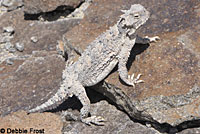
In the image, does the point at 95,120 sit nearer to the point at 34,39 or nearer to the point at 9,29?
the point at 34,39

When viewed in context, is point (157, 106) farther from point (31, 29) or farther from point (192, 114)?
point (31, 29)

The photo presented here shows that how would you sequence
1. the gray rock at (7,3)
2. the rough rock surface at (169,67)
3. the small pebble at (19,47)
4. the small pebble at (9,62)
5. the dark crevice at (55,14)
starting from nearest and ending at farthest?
the rough rock surface at (169,67) → the small pebble at (9,62) → the small pebble at (19,47) → the dark crevice at (55,14) → the gray rock at (7,3)

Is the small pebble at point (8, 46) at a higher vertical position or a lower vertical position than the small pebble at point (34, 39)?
lower

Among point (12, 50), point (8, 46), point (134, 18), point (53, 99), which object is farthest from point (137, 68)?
point (8, 46)

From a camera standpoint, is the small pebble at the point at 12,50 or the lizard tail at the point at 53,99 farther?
the small pebble at the point at 12,50

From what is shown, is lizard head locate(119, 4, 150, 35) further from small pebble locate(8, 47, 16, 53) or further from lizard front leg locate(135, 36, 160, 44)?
small pebble locate(8, 47, 16, 53)

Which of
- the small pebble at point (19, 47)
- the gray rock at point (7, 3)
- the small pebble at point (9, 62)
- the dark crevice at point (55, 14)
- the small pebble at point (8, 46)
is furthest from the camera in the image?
the gray rock at point (7, 3)

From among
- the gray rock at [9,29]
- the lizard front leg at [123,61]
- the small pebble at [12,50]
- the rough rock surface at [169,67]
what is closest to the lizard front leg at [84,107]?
the rough rock surface at [169,67]

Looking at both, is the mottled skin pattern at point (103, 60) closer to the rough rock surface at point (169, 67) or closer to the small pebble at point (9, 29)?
the rough rock surface at point (169, 67)
